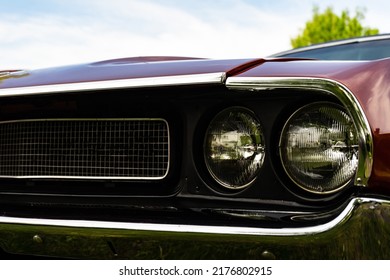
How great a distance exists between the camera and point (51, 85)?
176 cm

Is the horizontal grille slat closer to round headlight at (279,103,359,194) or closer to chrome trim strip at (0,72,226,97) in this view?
chrome trim strip at (0,72,226,97)

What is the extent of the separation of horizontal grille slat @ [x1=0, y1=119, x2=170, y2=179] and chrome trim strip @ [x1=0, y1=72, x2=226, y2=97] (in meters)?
0.21

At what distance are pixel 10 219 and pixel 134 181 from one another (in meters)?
0.42

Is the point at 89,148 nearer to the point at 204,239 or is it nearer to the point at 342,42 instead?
the point at 204,239

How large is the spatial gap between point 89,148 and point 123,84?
0.39 metres

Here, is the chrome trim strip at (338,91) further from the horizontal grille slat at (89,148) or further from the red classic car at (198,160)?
the horizontal grille slat at (89,148)

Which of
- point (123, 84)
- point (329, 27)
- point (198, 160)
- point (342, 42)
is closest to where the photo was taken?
point (123, 84)

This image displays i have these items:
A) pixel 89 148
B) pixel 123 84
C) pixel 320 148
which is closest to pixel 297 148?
pixel 320 148

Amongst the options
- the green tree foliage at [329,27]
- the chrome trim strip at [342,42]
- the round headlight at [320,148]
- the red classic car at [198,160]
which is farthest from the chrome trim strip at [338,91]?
the green tree foliage at [329,27]

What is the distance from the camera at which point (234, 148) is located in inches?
66.2

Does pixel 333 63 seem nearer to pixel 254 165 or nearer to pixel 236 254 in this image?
pixel 254 165

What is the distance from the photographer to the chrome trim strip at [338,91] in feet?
4.39

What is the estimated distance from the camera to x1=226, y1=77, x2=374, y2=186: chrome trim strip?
4.39 ft

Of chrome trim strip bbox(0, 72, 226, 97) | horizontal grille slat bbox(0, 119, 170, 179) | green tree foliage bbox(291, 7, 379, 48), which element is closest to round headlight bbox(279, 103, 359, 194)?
chrome trim strip bbox(0, 72, 226, 97)
